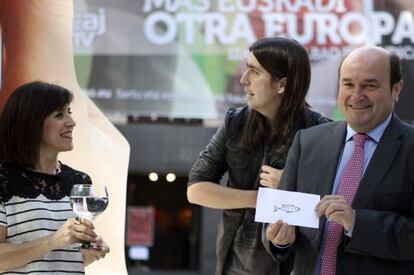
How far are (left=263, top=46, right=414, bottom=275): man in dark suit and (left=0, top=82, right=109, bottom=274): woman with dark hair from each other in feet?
2.18

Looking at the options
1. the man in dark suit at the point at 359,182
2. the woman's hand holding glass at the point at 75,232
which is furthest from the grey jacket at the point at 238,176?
the woman's hand holding glass at the point at 75,232

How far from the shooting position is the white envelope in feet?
6.82

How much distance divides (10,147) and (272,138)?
0.91 m

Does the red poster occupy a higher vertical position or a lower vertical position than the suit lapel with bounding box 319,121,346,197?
lower

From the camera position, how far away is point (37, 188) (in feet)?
8.02

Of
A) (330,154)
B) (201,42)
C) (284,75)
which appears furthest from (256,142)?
(201,42)

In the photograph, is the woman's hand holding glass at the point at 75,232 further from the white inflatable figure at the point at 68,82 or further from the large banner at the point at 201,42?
the large banner at the point at 201,42

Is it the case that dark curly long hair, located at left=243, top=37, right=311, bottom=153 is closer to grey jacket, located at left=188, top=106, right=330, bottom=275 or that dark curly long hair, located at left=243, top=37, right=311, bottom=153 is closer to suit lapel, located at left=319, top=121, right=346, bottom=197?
grey jacket, located at left=188, top=106, right=330, bottom=275

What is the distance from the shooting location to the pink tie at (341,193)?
2.13 m

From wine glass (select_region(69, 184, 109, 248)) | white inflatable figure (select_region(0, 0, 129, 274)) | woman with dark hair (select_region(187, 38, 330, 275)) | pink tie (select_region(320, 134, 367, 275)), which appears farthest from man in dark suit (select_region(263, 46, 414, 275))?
white inflatable figure (select_region(0, 0, 129, 274))

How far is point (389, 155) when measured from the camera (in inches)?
83.6

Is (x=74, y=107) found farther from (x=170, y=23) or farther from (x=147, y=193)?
(x=147, y=193)

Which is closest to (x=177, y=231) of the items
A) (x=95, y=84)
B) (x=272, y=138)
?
(x=95, y=84)

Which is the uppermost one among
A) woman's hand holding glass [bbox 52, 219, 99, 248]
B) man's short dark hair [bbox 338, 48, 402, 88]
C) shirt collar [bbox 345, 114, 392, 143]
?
man's short dark hair [bbox 338, 48, 402, 88]
